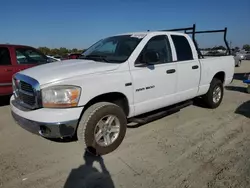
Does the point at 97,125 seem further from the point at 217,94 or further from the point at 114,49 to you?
the point at 217,94

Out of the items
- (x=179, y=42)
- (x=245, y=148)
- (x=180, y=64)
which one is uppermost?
(x=179, y=42)

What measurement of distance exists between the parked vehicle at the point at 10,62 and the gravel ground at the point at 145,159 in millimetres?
1821

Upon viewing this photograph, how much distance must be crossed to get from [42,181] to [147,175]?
4.37 ft

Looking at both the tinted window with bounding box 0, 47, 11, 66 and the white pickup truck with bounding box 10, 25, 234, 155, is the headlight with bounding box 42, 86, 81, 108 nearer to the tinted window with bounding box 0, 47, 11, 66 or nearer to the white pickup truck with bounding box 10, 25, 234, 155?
the white pickup truck with bounding box 10, 25, 234, 155

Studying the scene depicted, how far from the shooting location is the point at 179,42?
492 cm

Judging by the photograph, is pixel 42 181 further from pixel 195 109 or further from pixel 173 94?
pixel 195 109

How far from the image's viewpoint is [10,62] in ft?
21.4

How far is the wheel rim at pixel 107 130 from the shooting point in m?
3.58

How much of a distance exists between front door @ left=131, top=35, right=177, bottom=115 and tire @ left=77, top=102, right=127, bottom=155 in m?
0.47

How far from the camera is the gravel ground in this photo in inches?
115

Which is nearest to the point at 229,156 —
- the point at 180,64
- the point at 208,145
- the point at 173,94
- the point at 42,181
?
the point at 208,145

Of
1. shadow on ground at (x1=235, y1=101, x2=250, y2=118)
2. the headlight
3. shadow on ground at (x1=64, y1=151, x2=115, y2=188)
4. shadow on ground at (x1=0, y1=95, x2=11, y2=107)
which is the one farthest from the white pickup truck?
shadow on ground at (x1=0, y1=95, x2=11, y2=107)

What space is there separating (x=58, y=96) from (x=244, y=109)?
493 cm

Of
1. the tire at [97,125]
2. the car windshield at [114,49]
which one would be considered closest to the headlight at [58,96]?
the tire at [97,125]
